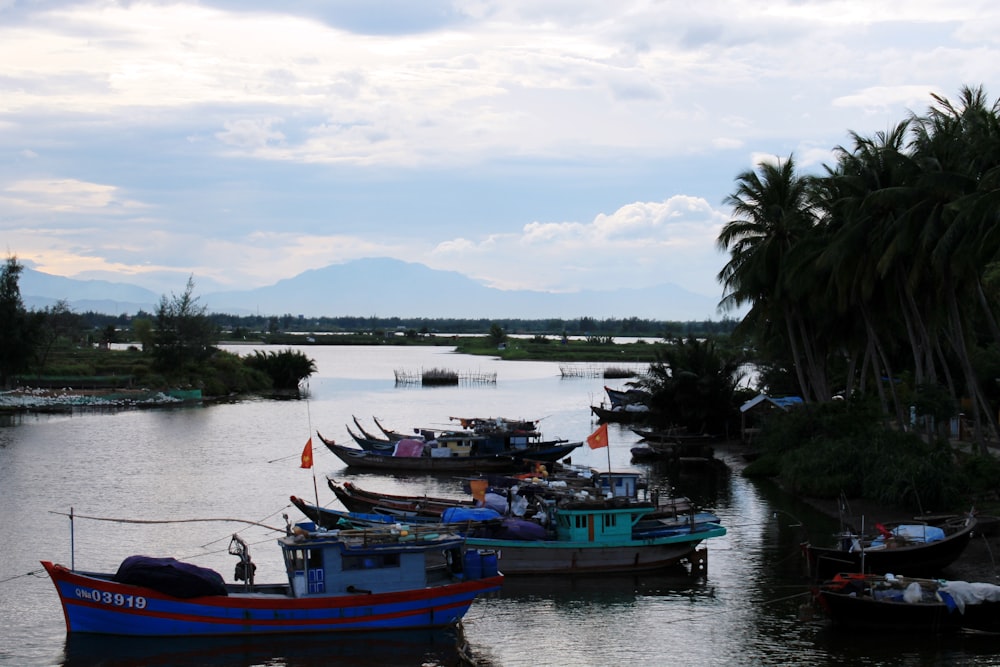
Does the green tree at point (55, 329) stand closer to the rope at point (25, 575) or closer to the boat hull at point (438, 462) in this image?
the boat hull at point (438, 462)

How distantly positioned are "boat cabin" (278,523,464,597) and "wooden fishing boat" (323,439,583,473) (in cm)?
2297


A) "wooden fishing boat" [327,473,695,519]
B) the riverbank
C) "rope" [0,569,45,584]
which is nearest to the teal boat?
"wooden fishing boat" [327,473,695,519]

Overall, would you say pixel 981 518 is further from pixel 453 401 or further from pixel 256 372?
pixel 256 372

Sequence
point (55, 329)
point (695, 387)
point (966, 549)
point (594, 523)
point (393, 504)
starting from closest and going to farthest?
1. point (594, 523)
2. point (966, 549)
3. point (393, 504)
4. point (695, 387)
5. point (55, 329)

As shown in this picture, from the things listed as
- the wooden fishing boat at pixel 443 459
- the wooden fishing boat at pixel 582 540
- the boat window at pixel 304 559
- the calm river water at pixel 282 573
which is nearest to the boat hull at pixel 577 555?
the wooden fishing boat at pixel 582 540

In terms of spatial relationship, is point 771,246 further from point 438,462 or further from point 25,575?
point 25,575

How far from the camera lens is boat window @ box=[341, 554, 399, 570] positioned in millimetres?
20781

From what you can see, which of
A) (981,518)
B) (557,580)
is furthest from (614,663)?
(981,518)

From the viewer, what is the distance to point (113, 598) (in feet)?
65.2

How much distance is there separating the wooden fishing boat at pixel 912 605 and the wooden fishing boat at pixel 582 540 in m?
5.80

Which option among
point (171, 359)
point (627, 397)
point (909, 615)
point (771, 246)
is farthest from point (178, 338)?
point (909, 615)

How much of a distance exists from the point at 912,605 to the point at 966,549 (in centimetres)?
670

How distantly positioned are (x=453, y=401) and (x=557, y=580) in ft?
178

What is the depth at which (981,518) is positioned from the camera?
87.6ft
